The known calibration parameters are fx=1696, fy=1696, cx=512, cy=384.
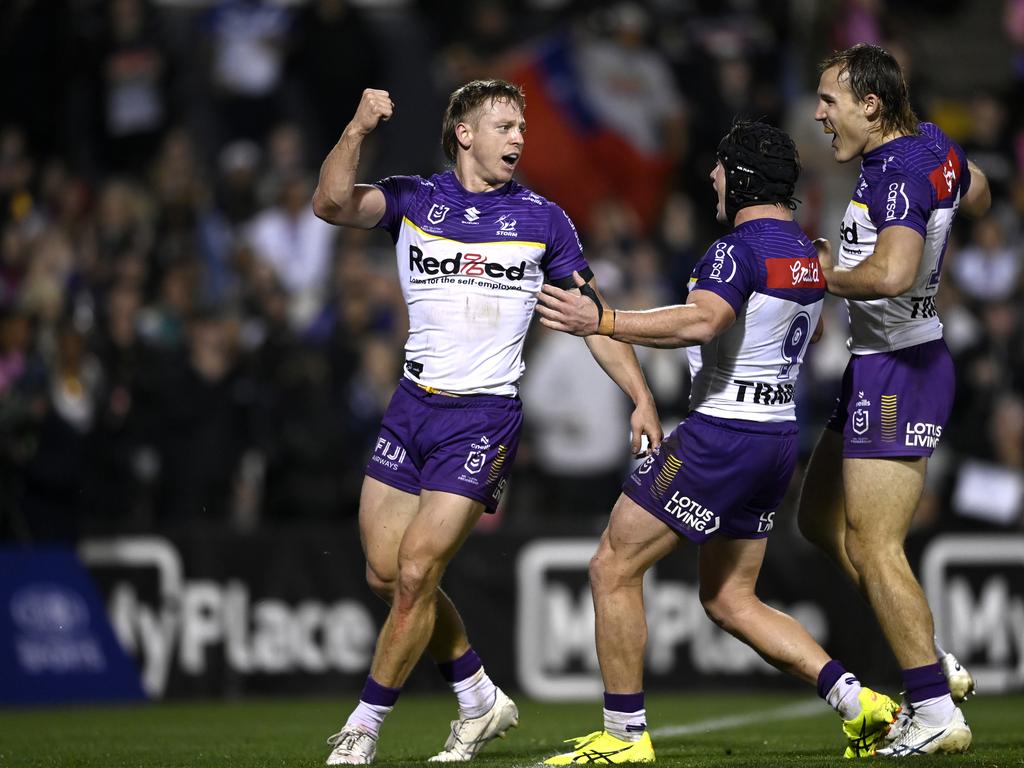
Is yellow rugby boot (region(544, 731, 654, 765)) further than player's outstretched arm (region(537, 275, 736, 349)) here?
Yes

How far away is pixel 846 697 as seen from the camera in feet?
24.6

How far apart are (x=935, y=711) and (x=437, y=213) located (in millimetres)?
3137

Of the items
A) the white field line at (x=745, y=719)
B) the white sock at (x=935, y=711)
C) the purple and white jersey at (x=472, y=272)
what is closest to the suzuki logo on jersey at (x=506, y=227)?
the purple and white jersey at (x=472, y=272)

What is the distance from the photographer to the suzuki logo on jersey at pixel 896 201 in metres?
7.39

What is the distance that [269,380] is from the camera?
1401cm

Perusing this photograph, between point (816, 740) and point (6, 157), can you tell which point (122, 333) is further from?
point (816, 740)

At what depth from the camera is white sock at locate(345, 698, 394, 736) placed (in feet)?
24.4

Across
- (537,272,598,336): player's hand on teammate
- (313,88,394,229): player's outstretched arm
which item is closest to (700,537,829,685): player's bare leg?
(537,272,598,336): player's hand on teammate

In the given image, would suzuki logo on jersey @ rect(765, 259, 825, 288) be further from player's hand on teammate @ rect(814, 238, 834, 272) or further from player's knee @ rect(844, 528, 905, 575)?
player's knee @ rect(844, 528, 905, 575)

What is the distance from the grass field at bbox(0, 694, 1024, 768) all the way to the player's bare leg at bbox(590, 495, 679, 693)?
0.45 metres

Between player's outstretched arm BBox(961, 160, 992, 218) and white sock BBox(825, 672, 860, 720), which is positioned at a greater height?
player's outstretched arm BBox(961, 160, 992, 218)

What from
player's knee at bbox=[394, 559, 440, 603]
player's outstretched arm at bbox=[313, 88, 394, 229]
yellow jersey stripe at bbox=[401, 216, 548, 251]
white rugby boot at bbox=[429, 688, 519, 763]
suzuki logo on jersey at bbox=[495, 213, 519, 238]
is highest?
player's outstretched arm at bbox=[313, 88, 394, 229]

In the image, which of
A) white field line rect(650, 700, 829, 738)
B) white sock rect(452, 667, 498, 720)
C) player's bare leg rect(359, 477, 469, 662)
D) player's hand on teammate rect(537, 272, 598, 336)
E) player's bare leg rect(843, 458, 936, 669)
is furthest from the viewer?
white field line rect(650, 700, 829, 738)

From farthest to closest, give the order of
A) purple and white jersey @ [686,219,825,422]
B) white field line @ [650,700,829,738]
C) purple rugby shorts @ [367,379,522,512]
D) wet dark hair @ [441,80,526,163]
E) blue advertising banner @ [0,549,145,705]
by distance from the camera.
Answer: blue advertising banner @ [0,549,145,705] < white field line @ [650,700,829,738] < wet dark hair @ [441,80,526,163] < purple rugby shorts @ [367,379,522,512] < purple and white jersey @ [686,219,825,422]
